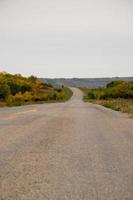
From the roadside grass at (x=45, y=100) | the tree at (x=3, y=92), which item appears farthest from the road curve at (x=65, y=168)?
the tree at (x=3, y=92)

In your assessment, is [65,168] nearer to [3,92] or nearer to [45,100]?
[45,100]

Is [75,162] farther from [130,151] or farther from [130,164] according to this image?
[130,151]

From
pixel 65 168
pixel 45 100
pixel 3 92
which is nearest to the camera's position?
pixel 65 168

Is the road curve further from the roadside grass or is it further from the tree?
the tree

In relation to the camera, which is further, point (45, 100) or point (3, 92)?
point (3, 92)

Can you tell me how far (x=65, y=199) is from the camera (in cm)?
594

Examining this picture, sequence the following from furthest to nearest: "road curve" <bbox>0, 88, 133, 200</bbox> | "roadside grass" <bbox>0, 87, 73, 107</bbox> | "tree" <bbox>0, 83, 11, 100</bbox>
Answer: "tree" <bbox>0, 83, 11, 100</bbox>
"roadside grass" <bbox>0, 87, 73, 107</bbox>
"road curve" <bbox>0, 88, 133, 200</bbox>

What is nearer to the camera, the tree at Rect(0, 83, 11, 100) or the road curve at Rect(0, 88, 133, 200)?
the road curve at Rect(0, 88, 133, 200)

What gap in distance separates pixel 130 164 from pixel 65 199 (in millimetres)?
3009

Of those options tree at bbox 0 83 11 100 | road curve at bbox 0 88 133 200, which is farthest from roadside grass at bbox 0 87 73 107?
road curve at bbox 0 88 133 200

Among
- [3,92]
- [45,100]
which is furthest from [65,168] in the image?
[3,92]

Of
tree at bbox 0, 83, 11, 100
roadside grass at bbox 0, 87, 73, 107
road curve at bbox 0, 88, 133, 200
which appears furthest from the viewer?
tree at bbox 0, 83, 11, 100

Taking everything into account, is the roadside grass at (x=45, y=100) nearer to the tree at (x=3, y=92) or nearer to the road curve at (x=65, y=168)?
the tree at (x=3, y=92)

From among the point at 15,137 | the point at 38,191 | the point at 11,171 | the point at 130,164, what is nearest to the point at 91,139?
the point at 15,137
